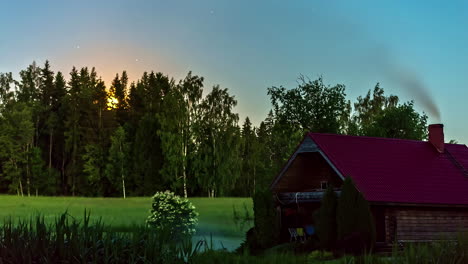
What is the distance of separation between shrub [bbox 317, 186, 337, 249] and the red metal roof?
1633 mm

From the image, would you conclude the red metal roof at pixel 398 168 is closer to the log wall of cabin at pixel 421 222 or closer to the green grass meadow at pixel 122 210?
the log wall of cabin at pixel 421 222

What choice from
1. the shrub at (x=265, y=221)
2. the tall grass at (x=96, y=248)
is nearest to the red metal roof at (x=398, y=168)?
the shrub at (x=265, y=221)

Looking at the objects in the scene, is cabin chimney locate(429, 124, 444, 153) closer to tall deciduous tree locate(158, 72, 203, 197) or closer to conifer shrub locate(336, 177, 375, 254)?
conifer shrub locate(336, 177, 375, 254)

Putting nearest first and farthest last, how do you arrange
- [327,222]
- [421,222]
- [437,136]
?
[327,222] < [421,222] < [437,136]

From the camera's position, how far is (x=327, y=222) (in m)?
24.2

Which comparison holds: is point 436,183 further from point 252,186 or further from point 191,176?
point 252,186

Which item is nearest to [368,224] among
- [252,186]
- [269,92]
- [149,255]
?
[149,255]

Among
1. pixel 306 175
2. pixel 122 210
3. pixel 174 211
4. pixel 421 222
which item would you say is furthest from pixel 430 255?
pixel 122 210

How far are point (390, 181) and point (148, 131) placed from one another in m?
48.3

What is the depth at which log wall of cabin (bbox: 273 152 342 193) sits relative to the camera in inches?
1198

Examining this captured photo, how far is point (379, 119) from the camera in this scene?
59.7 metres

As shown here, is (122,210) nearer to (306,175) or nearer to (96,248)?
(306,175)

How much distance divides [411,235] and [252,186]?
5998cm

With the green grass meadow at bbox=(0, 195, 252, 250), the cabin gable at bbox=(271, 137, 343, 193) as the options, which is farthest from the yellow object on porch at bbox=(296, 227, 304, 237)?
the green grass meadow at bbox=(0, 195, 252, 250)
